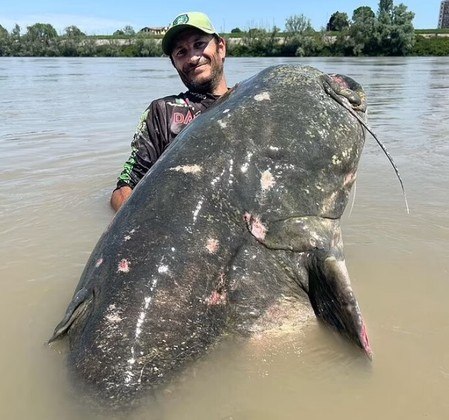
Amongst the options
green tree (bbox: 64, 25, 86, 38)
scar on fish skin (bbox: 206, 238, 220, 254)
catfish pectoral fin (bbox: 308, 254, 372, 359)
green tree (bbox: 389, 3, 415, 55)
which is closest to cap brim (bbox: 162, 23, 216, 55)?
scar on fish skin (bbox: 206, 238, 220, 254)

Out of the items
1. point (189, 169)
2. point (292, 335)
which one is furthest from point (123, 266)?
point (292, 335)

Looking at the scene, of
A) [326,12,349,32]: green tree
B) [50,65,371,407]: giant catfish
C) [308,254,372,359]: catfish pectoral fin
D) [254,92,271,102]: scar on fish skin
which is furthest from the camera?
[326,12,349,32]: green tree

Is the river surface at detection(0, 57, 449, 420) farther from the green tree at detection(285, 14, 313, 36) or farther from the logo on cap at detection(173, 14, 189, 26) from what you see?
the green tree at detection(285, 14, 313, 36)

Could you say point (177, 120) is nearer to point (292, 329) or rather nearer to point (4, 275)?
point (4, 275)

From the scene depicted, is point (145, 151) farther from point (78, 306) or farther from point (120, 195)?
point (78, 306)

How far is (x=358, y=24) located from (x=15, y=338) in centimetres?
5762

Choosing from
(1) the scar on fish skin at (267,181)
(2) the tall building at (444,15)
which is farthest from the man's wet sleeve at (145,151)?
(2) the tall building at (444,15)

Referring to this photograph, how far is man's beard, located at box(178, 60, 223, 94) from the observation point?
11.8 feet

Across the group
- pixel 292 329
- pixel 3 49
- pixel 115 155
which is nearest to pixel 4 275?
pixel 292 329

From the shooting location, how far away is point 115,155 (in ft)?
23.0

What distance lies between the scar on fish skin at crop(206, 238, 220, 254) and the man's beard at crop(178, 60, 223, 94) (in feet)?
5.57

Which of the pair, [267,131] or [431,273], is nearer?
[267,131]

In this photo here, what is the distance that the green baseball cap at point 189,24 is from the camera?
3.36 metres

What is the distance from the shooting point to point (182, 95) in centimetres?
375
